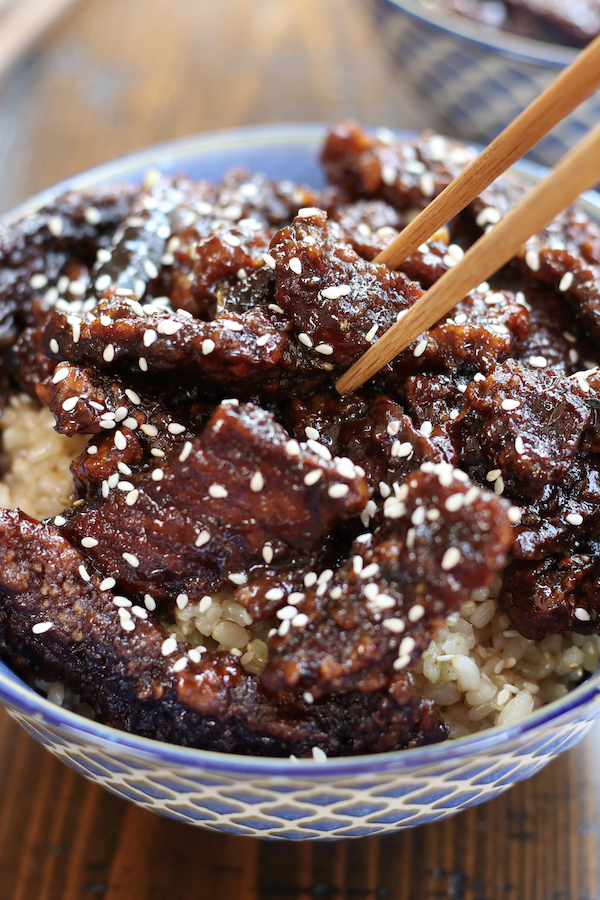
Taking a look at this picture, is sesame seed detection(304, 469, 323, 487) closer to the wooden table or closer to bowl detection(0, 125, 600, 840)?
bowl detection(0, 125, 600, 840)

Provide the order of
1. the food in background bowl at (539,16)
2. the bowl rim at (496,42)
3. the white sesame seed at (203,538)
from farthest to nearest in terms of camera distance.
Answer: the food in background bowl at (539,16), the bowl rim at (496,42), the white sesame seed at (203,538)

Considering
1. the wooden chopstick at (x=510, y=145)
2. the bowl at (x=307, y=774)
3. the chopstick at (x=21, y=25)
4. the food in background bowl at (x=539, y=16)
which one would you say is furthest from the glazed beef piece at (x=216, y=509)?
the chopstick at (x=21, y=25)

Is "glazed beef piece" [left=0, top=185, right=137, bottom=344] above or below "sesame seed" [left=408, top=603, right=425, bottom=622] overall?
above

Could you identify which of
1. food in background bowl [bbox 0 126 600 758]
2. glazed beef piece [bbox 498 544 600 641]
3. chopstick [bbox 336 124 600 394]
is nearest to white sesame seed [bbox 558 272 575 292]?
food in background bowl [bbox 0 126 600 758]

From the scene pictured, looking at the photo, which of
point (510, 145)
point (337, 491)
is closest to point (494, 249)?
point (510, 145)

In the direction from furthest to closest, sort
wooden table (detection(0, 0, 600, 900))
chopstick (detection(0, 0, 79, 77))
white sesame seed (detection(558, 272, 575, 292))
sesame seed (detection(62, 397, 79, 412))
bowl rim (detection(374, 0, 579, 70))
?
chopstick (detection(0, 0, 79, 77)), bowl rim (detection(374, 0, 579, 70)), white sesame seed (detection(558, 272, 575, 292)), wooden table (detection(0, 0, 600, 900)), sesame seed (detection(62, 397, 79, 412))

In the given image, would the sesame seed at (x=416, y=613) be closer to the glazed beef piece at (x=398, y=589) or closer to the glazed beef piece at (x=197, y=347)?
the glazed beef piece at (x=398, y=589)

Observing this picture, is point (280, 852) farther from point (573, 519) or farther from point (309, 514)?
point (573, 519)

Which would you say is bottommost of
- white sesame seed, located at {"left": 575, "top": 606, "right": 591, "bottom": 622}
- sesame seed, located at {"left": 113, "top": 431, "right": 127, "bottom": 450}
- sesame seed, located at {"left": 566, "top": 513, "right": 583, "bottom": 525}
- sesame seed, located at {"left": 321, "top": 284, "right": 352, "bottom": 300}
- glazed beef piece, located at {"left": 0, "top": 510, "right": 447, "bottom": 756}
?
glazed beef piece, located at {"left": 0, "top": 510, "right": 447, "bottom": 756}
